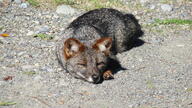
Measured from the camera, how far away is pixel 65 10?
37.6 feet

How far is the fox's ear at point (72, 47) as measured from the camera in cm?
799

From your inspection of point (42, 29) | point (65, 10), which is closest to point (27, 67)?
point (42, 29)

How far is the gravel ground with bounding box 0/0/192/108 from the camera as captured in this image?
726 cm

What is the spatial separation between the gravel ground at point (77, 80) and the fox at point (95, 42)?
181 mm

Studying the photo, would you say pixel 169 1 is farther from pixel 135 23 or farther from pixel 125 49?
pixel 125 49

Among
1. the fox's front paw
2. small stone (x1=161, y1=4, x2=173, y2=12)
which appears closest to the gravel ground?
the fox's front paw

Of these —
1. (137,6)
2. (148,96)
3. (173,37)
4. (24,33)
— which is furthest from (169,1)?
(148,96)

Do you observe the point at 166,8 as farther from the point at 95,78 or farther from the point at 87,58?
the point at 95,78

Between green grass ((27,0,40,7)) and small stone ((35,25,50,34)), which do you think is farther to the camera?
green grass ((27,0,40,7))

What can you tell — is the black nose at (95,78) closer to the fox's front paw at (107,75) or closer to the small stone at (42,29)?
the fox's front paw at (107,75)

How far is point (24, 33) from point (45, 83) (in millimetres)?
2587

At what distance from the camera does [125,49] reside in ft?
31.9

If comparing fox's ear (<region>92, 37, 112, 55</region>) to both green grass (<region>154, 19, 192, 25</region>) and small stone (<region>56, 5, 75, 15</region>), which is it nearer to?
green grass (<region>154, 19, 192, 25</region>)

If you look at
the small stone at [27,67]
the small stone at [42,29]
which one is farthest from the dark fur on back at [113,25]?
the small stone at [27,67]
